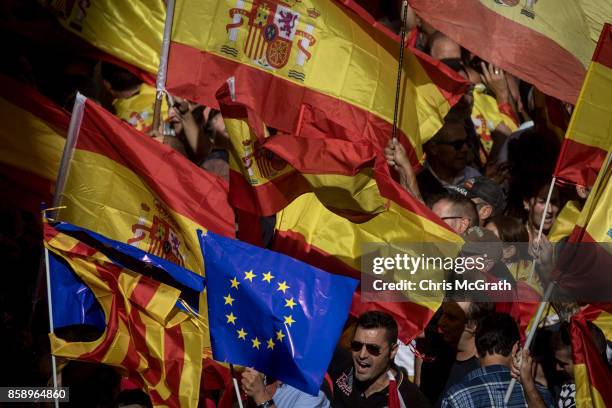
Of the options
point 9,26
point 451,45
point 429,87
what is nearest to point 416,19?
point 451,45

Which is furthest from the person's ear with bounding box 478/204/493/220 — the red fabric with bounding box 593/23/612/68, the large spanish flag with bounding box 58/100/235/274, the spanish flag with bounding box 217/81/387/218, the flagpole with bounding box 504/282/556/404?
the large spanish flag with bounding box 58/100/235/274

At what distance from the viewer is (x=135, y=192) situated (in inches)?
323

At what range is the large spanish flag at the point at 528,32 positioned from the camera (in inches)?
345

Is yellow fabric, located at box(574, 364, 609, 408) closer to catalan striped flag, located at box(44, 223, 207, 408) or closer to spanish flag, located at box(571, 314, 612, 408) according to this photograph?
spanish flag, located at box(571, 314, 612, 408)

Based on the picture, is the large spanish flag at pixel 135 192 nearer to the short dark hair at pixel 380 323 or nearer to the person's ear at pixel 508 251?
the short dark hair at pixel 380 323

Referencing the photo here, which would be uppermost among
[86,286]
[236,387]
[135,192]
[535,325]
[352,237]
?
[352,237]

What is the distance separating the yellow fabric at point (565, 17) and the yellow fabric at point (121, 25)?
235 cm

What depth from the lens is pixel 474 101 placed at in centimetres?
1086

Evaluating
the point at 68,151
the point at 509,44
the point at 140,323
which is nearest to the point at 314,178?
the point at 140,323

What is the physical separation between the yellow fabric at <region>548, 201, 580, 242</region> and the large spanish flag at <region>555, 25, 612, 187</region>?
542 mm

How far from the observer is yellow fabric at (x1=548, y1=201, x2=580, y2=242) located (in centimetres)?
898

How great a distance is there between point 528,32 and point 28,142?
3191 mm

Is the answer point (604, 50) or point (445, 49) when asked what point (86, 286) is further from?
point (445, 49)

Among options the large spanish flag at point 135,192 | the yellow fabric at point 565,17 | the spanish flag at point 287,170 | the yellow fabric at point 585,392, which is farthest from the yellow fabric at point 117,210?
the yellow fabric at point 565,17
